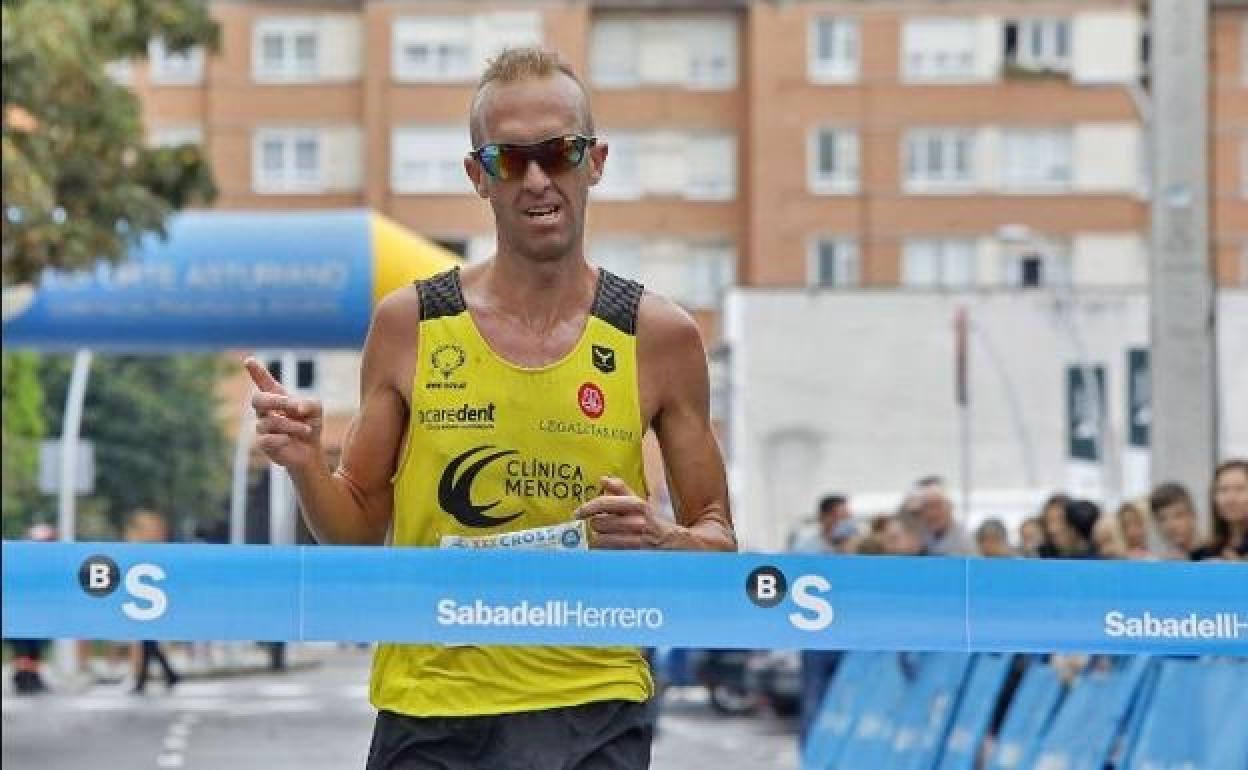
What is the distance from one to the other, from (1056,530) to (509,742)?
1143 cm

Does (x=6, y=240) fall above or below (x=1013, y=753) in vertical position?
above

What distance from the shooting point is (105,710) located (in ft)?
100.0

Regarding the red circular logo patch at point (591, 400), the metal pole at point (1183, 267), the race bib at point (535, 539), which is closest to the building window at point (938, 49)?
the metal pole at point (1183, 267)

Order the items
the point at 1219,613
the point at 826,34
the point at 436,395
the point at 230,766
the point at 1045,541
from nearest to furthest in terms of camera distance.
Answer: the point at 436,395
the point at 1219,613
the point at 1045,541
the point at 230,766
the point at 826,34

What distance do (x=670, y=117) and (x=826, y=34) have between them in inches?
171

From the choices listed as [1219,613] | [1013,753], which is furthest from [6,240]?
[1219,613]

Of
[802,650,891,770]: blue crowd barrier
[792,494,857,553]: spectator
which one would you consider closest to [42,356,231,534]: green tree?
[792,494,857,553]: spectator

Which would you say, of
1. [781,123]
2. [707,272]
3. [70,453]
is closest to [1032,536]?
[70,453]

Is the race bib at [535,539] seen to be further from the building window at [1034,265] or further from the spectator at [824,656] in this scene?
the building window at [1034,265]

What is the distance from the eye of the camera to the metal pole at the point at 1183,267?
17.1 m

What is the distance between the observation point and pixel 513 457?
16.5ft

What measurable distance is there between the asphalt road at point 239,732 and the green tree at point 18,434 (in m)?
1.88

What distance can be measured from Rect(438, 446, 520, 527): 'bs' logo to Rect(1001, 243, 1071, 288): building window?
7138 centimetres

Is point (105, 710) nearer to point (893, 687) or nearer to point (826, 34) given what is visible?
point (893, 687)
